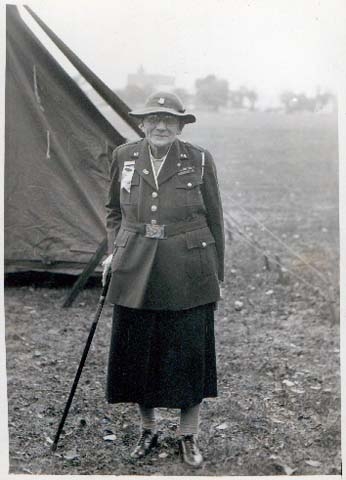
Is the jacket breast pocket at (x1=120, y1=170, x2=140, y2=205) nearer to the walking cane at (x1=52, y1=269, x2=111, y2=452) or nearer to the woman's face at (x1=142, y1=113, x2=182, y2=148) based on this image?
the woman's face at (x1=142, y1=113, x2=182, y2=148)

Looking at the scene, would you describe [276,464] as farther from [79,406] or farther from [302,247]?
[302,247]

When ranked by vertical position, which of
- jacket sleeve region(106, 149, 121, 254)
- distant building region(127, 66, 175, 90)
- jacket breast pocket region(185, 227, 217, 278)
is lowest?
jacket breast pocket region(185, 227, 217, 278)

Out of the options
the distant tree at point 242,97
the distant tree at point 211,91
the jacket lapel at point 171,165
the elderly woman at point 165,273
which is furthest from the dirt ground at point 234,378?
the distant tree at point 211,91

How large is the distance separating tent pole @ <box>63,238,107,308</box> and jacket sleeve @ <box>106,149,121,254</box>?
173 centimetres

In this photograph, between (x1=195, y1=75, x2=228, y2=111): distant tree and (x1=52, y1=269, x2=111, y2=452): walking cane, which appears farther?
(x1=195, y1=75, x2=228, y2=111): distant tree

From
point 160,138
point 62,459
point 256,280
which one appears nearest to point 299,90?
point 256,280

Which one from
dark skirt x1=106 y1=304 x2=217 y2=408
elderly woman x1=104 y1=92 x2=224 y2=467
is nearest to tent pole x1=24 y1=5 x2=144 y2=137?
elderly woman x1=104 y1=92 x2=224 y2=467

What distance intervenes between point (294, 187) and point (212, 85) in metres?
2.68

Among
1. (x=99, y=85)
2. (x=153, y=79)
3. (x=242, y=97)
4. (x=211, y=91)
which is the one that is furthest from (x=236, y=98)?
(x=99, y=85)

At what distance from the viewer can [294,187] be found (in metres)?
11.4

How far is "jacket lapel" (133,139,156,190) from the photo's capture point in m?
3.05

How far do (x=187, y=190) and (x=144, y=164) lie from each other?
23 cm

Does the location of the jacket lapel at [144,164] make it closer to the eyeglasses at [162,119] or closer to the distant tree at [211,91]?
the eyeglasses at [162,119]

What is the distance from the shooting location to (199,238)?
121 inches
